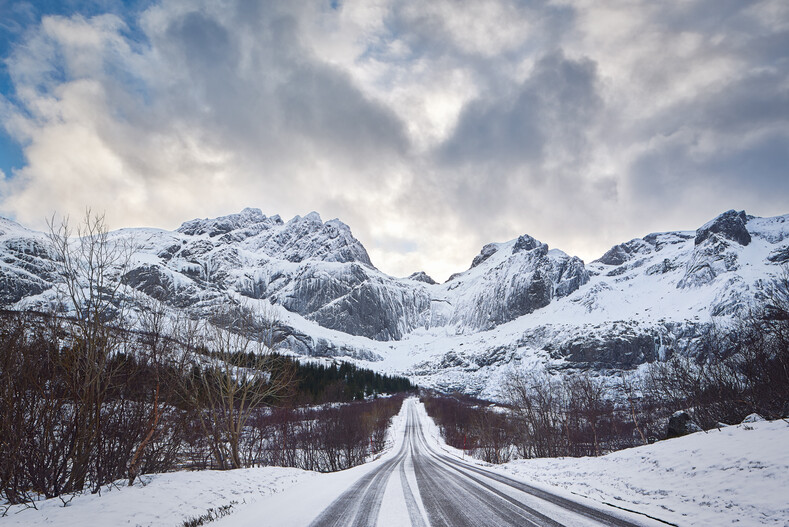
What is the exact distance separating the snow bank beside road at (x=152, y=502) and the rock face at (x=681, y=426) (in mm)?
18599

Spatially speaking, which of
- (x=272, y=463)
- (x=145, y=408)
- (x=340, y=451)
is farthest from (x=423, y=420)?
(x=145, y=408)

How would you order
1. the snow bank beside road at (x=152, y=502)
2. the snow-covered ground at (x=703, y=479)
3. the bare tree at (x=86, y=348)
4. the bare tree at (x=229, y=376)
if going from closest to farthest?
1. the snow-covered ground at (x=703, y=479)
2. the snow bank beside road at (x=152, y=502)
3. the bare tree at (x=86, y=348)
4. the bare tree at (x=229, y=376)

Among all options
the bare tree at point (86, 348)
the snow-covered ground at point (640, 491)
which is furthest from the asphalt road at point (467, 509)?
the bare tree at point (86, 348)

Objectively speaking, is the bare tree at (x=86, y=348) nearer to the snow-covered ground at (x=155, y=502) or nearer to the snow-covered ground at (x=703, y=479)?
the snow-covered ground at (x=155, y=502)

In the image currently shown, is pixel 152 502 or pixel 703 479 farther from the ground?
pixel 703 479

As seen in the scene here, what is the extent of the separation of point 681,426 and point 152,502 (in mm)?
21802

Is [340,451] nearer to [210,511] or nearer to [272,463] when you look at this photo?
[272,463]

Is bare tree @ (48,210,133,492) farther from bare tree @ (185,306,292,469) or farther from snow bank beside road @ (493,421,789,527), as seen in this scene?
snow bank beside road @ (493,421,789,527)

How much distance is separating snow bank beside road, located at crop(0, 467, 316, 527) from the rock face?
61.0 ft

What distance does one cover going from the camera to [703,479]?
8.88 metres

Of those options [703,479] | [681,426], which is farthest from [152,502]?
[681,426]

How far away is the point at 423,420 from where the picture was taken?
100m

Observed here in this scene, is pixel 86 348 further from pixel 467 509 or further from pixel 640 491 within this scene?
pixel 640 491

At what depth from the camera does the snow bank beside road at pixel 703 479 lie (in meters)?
7.00
